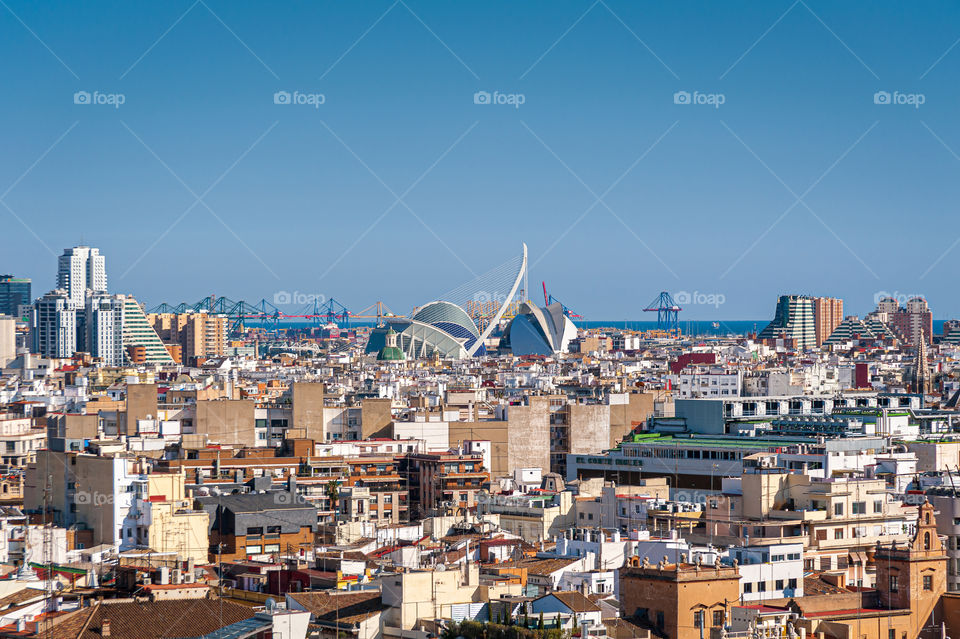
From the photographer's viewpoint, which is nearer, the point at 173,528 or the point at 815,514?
the point at 815,514

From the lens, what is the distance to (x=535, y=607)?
17.3 metres

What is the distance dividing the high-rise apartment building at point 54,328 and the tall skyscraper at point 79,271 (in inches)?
867

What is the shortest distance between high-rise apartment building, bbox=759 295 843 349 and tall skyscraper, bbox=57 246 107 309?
6229 centimetres

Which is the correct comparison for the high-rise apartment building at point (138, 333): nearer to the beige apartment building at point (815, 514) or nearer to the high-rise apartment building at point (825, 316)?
the high-rise apartment building at point (825, 316)

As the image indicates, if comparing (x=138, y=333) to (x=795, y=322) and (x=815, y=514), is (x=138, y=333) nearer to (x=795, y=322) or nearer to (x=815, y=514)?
(x=795, y=322)

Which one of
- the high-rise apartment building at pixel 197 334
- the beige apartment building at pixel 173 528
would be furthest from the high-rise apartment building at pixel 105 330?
the beige apartment building at pixel 173 528

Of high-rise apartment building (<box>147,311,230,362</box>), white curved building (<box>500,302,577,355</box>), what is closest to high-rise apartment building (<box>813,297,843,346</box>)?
white curved building (<box>500,302,577,355</box>)

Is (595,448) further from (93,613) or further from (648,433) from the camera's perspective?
(93,613)

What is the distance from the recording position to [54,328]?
137125mm

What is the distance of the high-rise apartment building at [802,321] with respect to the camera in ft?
566

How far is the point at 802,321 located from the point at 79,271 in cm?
6790

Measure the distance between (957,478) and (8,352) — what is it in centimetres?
10047

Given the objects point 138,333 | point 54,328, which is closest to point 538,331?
point 138,333

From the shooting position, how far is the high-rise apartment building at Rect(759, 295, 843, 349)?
172 meters
